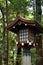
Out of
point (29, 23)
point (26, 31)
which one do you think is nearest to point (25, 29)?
point (26, 31)

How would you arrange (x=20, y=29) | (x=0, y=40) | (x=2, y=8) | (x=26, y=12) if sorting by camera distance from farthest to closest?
(x=2, y=8) → (x=0, y=40) → (x=26, y=12) → (x=20, y=29)

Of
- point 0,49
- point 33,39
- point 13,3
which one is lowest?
point 0,49

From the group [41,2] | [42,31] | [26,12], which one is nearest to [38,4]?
[41,2]

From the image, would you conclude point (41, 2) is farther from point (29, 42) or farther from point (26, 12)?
point (29, 42)

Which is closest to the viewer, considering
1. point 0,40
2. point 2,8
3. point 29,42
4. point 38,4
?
point 29,42

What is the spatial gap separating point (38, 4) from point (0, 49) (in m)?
1.97

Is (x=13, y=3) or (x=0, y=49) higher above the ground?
(x=13, y=3)

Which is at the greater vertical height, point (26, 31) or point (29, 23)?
point (29, 23)

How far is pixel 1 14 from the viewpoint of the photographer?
30.1ft

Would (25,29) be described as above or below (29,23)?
below

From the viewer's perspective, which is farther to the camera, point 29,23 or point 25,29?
point 25,29

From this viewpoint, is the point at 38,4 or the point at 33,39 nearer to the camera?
the point at 33,39

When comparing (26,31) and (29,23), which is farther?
(26,31)

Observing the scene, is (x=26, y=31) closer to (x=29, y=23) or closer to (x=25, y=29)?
(x=25, y=29)
